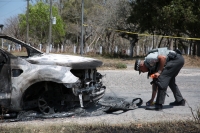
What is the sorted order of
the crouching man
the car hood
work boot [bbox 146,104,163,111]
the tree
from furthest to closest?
the tree
work boot [bbox 146,104,163,111]
the crouching man
the car hood

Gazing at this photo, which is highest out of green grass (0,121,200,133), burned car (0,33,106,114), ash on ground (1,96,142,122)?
burned car (0,33,106,114)

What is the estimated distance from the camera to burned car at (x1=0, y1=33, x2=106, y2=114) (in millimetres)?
6297

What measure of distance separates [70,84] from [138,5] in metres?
24.4

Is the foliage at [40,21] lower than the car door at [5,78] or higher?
higher

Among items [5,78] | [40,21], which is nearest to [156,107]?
[5,78]

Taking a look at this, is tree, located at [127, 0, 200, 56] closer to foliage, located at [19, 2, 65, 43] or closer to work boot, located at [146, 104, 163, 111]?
work boot, located at [146, 104, 163, 111]

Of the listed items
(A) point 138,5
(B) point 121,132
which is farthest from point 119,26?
(B) point 121,132

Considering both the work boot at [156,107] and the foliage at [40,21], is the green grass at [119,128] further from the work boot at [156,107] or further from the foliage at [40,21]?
the foliage at [40,21]

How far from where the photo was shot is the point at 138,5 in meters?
29.6

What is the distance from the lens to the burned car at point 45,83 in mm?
6297

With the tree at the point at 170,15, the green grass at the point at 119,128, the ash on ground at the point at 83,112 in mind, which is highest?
the tree at the point at 170,15

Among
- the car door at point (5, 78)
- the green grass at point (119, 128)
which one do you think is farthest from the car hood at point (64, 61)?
the green grass at point (119, 128)

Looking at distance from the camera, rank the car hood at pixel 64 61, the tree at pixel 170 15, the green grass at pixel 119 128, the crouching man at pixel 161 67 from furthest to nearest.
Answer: the tree at pixel 170 15 < the crouching man at pixel 161 67 < the car hood at pixel 64 61 < the green grass at pixel 119 128

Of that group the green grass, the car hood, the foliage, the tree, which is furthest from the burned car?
the foliage
